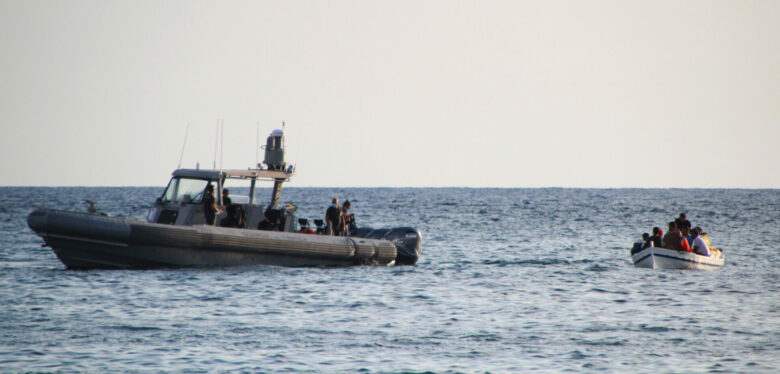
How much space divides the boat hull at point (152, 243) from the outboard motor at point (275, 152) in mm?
2294

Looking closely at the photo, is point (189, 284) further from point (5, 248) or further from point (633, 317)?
point (5, 248)

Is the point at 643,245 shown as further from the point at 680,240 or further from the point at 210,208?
the point at 210,208

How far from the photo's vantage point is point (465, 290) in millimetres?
20531

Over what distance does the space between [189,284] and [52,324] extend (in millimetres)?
4797

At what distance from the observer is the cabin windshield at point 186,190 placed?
2192 cm

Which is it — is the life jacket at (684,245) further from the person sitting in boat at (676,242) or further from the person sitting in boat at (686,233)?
the person sitting in boat at (686,233)

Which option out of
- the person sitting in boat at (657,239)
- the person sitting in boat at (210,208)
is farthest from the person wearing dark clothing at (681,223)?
the person sitting in boat at (210,208)

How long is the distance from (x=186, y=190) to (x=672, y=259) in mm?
12934

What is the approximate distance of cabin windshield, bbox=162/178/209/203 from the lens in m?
21.9

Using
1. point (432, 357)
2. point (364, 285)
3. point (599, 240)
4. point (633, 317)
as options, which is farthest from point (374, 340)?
point (599, 240)

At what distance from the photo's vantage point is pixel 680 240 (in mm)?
24609

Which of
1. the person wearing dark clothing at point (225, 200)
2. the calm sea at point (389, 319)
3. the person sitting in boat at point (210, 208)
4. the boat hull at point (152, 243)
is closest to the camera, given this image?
the calm sea at point (389, 319)

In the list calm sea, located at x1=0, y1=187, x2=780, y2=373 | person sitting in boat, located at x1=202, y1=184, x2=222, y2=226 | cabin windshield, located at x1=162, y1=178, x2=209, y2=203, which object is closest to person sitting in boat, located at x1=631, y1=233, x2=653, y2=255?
calm sea, located at x1=0, y1=187, x2=780, y2=373

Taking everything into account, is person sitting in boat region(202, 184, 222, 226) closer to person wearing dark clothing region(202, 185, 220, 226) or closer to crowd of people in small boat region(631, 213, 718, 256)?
person wearing dark clothing region(202, 185, 220, 226)
